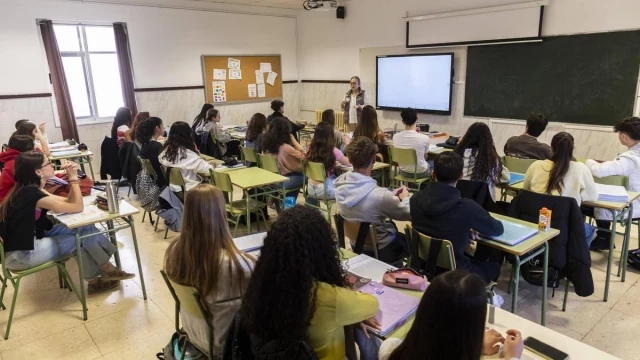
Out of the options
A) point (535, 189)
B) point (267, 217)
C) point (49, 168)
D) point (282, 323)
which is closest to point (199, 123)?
point (267, 217)

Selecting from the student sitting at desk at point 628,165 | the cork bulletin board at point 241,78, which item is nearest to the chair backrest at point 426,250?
the student sitting at desk at point 628,165

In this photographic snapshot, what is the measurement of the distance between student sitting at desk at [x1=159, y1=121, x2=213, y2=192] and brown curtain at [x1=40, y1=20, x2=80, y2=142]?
3731mm

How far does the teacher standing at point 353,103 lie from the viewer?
305 inches

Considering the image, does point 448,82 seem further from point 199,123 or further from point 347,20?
point 199,123

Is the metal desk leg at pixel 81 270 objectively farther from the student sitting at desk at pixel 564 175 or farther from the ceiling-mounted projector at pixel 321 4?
the ceiling-mounted projector at pixel 321 4

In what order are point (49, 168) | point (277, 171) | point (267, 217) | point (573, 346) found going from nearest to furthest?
1. point (573, 346)
2. point (49, 168)
3. point (277, 171)
4. point (267, 217)

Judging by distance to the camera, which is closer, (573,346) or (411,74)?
(573,346)

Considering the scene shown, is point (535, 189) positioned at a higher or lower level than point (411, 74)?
lower

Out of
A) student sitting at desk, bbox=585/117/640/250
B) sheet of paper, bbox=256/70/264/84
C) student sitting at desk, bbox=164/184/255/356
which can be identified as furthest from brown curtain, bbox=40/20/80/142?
student sitting at desk, bbox=585/117/640/250

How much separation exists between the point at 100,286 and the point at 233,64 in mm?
6483

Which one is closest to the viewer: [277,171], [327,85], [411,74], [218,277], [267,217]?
[218,277]

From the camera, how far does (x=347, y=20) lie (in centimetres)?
891

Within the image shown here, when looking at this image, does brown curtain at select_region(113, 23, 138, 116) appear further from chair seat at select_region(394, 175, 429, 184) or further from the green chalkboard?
the green chalkboard

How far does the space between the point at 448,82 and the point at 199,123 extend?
13.7 ft
